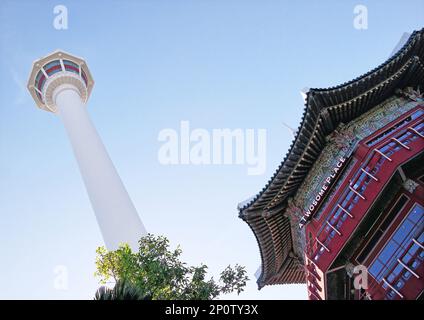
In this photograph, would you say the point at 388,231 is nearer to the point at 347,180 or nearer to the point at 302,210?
the point at 347,180

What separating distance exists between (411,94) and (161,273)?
63.2 ft

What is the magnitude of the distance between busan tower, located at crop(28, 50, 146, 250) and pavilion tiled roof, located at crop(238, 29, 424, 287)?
428 inches

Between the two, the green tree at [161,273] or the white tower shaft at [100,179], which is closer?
the green tree at [161,273]

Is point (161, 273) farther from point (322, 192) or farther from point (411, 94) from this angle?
point (411, 94)

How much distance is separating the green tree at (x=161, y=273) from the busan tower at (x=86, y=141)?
15.6 m

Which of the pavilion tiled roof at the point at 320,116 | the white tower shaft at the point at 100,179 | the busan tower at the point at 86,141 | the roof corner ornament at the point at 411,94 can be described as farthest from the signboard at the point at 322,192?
the busan tower at the point at 86,141

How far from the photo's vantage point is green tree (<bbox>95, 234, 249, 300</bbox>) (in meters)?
15.2

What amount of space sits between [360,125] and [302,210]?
637cm

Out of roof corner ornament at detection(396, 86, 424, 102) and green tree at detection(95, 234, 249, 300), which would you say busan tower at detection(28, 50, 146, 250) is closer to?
green tree at detection(95, 234, 249, 300)

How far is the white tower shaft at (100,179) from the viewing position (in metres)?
34.0

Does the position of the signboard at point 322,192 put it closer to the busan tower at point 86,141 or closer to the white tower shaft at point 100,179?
the white tower shaft at point 100,179

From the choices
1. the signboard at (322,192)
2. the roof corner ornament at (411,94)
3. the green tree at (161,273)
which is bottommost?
the green tree at (161,273)

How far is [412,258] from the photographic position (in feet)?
63.5
